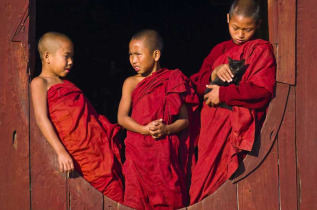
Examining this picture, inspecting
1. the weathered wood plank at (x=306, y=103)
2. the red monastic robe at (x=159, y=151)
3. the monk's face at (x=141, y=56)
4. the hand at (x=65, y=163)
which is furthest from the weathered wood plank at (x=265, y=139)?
the hand at (x=65, y=163)

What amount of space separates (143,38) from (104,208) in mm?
1214

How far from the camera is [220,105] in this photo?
558cm

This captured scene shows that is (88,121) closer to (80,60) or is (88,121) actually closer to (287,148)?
(287,148)

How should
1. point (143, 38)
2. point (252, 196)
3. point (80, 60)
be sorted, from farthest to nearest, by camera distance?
1. point (80, 60)
2. point (143, 38)
3. point (252, 196)

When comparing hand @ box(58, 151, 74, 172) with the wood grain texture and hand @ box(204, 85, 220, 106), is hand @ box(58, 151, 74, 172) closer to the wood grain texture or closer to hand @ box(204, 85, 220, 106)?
hand @ box(204, 85, 220, 106)

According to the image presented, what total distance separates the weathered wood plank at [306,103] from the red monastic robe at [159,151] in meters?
0.74

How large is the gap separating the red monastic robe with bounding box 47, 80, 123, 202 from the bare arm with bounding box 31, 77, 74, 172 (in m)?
0.08

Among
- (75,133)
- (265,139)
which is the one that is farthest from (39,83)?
(265,139)

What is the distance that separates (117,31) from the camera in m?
7.59

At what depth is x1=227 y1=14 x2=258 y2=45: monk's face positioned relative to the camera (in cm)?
558

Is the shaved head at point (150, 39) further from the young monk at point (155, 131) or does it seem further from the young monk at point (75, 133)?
the young monk at point (75, 133)

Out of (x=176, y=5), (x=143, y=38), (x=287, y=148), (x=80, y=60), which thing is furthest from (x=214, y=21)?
(x=287, y=148)

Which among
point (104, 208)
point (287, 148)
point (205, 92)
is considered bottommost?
point (104, 208)

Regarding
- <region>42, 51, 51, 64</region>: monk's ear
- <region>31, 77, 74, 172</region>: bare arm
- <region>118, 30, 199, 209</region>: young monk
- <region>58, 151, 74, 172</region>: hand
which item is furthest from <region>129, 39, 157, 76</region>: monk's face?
<region>58, 151, 74, 172</region>: hand
